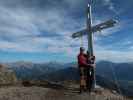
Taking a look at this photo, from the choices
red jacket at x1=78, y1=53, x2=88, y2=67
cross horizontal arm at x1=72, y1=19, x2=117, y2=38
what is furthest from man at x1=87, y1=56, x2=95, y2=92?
cross horizontal arm at x1=72, y1=19, x2=117, y2=38

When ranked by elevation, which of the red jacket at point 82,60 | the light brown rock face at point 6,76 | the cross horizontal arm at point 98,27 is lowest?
the light brown rock face at point 6,76

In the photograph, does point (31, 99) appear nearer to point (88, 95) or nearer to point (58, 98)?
point (58, 98)

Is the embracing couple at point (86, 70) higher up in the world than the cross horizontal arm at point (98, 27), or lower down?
lower down

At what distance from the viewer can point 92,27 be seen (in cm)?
1739

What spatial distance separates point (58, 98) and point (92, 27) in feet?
20.2

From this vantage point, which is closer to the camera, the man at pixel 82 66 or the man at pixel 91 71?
the man at pixel 82 66

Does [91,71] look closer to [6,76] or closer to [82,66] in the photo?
[82,66]

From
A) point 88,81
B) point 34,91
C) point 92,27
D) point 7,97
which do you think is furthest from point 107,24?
point 7,97

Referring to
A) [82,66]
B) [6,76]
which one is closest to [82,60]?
[82,66]

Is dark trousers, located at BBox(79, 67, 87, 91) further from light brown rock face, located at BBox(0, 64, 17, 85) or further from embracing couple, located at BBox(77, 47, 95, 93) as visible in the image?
light brown rock face, located at BBox(0, 64, 17, 85)

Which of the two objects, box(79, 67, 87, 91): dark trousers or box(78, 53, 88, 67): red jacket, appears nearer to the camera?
box(78, 53, 88, 67): red jacket

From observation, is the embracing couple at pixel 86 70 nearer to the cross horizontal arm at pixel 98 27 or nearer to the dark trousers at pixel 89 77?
the dark trousers at pixel 89 77

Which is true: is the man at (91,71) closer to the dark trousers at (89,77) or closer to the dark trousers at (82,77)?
the dark trousers at (89,77)

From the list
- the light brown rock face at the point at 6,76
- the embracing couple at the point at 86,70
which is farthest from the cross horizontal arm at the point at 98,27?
the light brown rock face at the point at 6,76
